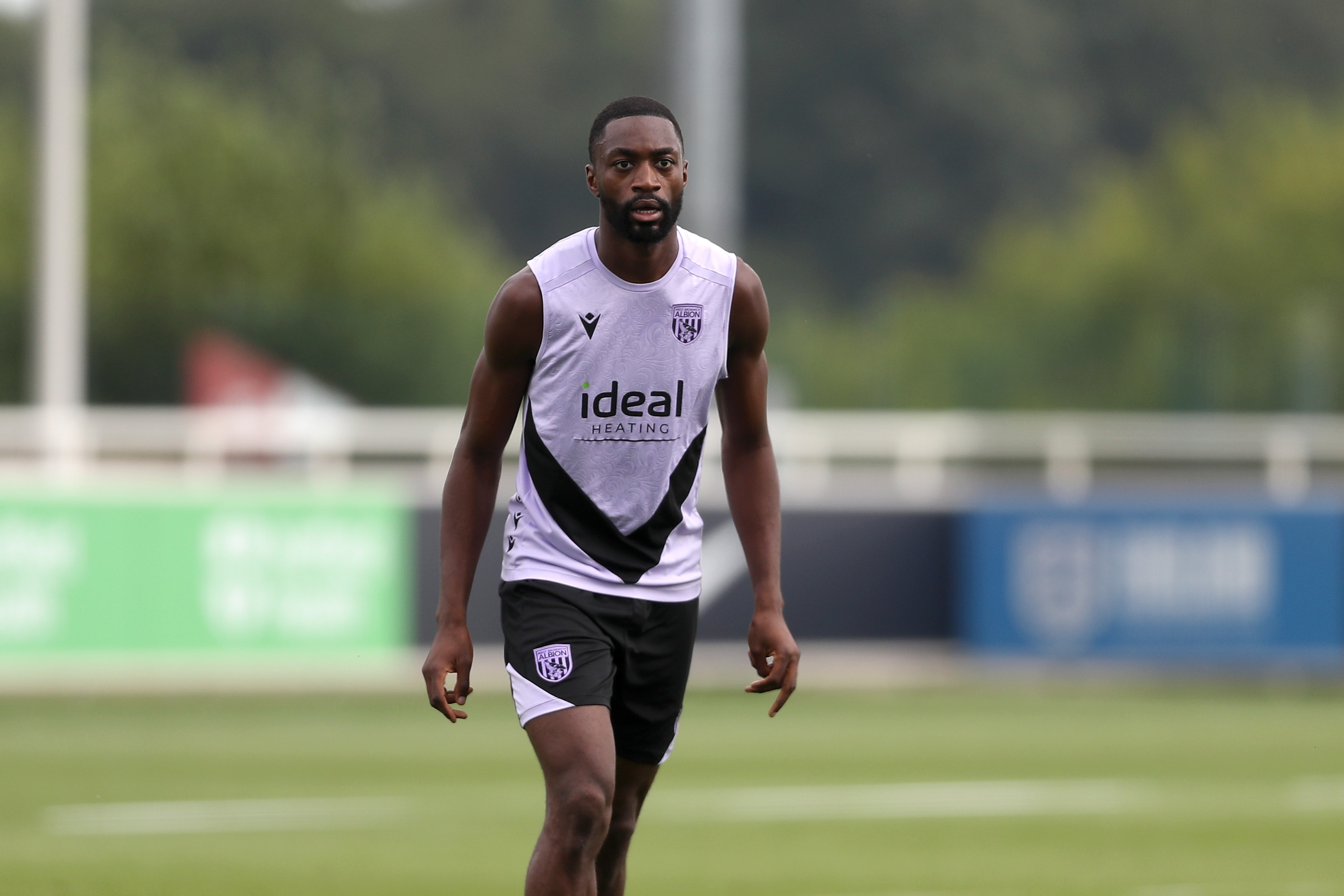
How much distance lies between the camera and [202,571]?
1574cm

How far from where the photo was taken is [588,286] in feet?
20.0

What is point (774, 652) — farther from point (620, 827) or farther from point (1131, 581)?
point (1131, 581)

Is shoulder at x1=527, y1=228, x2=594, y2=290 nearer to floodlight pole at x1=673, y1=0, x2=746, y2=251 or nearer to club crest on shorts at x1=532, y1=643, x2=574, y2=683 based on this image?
club crest on shorts at x1=532, y1=643, x2=574, y2=683

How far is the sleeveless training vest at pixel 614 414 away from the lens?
607cm

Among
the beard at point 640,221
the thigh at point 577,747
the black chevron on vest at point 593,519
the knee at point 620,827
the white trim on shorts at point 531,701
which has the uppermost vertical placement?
the beard at point 640,221

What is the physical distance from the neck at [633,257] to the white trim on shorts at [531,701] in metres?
1.03

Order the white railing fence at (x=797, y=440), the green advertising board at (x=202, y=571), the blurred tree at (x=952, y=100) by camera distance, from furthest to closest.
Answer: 1. the blurred tree at (x=952, y=100)
2. the white railing fence at (x=797, y=440)
3. the green advertising board at (x=202, y=571)

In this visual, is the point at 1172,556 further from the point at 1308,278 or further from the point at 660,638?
the point at 1308,278

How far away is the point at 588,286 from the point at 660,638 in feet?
3.05

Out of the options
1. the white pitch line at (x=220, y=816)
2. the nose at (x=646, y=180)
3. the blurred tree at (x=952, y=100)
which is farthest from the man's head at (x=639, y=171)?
the blurred tree at (x=952, y=100)

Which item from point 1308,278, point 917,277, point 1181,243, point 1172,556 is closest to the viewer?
point 1172,556

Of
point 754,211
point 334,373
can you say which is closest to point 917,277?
point 754,211

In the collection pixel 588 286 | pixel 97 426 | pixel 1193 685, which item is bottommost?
pixel 1193 685

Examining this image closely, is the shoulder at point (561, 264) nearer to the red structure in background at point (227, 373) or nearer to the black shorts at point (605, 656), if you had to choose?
the black shorts at point (605, 656)
